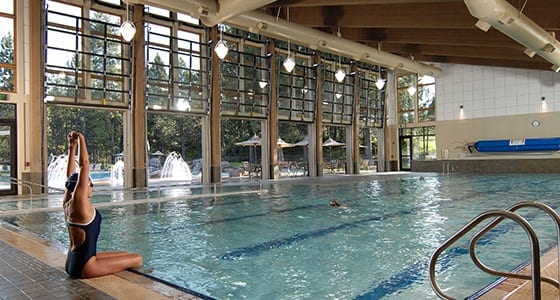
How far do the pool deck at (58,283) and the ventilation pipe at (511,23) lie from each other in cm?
640

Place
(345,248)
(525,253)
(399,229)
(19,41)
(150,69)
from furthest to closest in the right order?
(150,69) < (19,41) < (399,229) < (345,248) < (525,253)

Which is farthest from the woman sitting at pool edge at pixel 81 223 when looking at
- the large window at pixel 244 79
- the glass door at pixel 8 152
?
the large window at pixel 244 79

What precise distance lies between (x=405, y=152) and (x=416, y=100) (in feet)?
8.54

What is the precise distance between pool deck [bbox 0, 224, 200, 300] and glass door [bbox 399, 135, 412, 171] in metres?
18.5

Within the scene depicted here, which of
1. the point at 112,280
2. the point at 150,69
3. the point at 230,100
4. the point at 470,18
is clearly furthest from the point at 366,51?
the point at 112,280

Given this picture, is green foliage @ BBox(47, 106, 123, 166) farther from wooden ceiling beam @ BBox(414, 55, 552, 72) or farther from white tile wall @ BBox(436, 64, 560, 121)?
white tile wall @ BBox(436, 64, 560, 121)

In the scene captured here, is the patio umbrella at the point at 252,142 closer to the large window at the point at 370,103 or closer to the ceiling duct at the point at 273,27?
the large window at the point at 370,103

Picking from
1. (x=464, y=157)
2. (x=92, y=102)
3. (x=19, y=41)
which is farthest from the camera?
(x=464, y=157)

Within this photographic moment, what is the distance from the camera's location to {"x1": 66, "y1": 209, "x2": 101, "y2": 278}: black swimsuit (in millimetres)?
2850

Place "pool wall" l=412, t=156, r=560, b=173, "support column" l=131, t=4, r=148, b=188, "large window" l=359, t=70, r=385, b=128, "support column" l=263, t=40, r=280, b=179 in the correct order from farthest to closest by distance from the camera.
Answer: "large window" l=359, t=70, r=385, b=128
"pool wall" l=412, t=156, r=560, b=173
"support column" l=263, t=40, r=280, b=179
"support column" l=131, t=4, r=148, b=188

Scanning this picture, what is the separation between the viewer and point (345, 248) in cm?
413

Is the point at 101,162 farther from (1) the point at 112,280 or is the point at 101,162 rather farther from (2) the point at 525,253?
(2) the point at 525,253

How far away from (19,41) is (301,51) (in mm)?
9721

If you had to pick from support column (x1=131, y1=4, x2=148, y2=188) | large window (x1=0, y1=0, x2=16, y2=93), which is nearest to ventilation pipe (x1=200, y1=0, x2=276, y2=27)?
support column (x1=131, y1=4, x2=148, y2=188)
